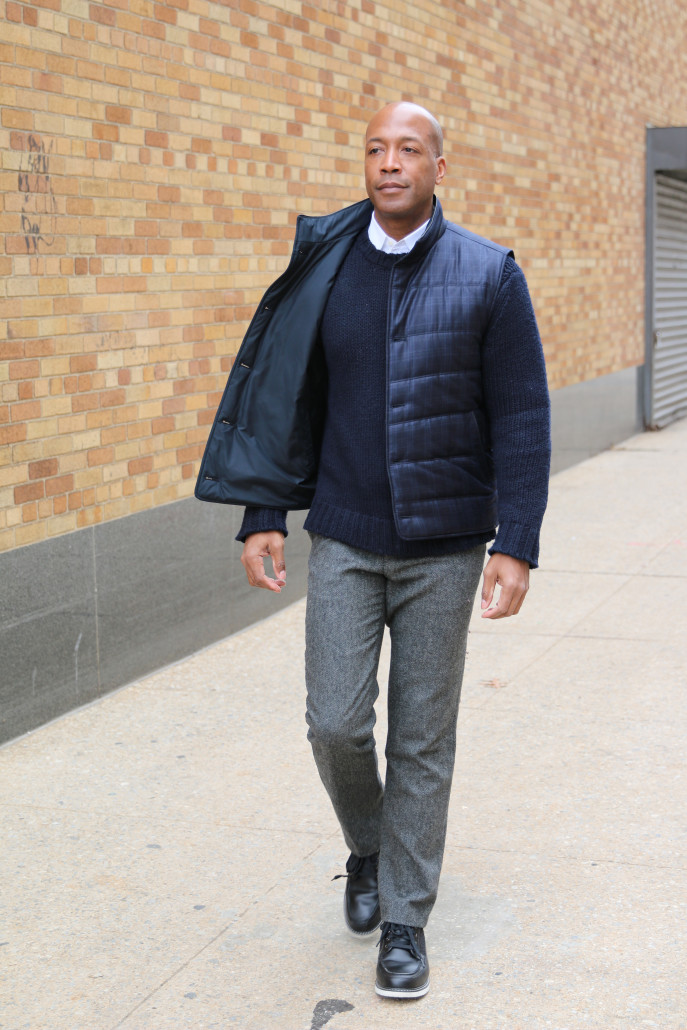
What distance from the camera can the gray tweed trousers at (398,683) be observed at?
3154 mm

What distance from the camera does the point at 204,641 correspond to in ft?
20.4

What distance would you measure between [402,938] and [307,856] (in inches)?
30.5

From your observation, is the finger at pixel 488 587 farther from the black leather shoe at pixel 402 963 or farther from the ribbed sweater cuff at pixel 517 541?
the black leather shoe at pixel 402 963

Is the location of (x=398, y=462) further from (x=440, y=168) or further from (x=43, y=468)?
(x=43, y=468)

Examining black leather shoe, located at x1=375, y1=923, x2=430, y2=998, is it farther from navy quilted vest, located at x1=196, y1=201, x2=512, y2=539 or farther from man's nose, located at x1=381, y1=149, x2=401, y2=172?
man's nose, located at x1=381, y1=149, x2=401, y2=172

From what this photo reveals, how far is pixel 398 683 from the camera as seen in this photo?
3232 mm

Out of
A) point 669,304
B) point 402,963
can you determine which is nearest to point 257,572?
point 402,963

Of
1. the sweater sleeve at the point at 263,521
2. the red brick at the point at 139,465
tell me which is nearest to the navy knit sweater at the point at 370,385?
the sweater sleeve at the point at 263,521

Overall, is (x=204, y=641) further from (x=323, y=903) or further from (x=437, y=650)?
(x=437, y=650)

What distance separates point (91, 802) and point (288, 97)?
12.7 feet

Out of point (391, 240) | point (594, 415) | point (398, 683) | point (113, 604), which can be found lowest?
point (594, 415)

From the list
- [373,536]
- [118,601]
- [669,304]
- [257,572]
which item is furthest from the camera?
[669,304]

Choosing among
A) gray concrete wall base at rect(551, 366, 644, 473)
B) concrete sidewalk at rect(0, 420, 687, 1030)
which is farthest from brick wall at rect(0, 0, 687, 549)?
gray concrete wall base at rect(551, 366, 644, 473)

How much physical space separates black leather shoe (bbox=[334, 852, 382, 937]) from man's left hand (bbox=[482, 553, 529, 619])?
0.76 metres
